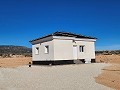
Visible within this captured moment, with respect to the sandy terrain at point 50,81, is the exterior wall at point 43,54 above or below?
above

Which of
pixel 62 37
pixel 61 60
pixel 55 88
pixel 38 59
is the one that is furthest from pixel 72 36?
pixel 55 88

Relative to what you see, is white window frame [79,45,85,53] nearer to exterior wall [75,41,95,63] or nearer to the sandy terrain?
exterior wall [75,41,95,63]

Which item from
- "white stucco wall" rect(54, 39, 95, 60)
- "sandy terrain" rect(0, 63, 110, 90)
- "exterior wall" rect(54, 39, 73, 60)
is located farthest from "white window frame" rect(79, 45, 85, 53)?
"sandy terrain" rect(0, 63, 110, 90)

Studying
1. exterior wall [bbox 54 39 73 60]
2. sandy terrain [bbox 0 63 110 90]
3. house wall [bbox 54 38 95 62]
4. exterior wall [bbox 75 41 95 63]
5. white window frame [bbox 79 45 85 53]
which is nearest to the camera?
sandy terrain [bbox 0 63 110 90]

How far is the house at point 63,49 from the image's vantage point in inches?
1203

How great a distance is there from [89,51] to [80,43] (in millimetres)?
2100

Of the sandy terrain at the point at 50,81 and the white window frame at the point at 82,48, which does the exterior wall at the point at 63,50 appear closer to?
the white window frame at the point at 82,48

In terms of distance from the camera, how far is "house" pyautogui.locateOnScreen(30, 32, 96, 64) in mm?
30562

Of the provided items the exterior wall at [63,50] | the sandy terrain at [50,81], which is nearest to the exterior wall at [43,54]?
the exterior wall at [63,50]

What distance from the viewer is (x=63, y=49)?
3117 centimetres

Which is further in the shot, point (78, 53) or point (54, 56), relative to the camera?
point (78, 53)

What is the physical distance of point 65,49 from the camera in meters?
31.4

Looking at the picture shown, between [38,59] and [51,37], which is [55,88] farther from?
[38,59]

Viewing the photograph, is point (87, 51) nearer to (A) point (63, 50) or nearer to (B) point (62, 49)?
(A) point (63, 50)
